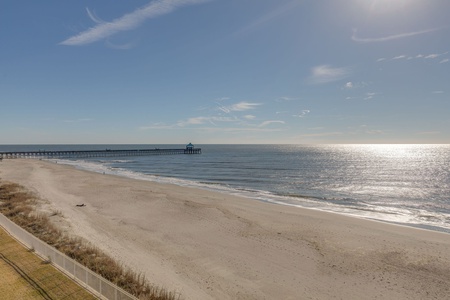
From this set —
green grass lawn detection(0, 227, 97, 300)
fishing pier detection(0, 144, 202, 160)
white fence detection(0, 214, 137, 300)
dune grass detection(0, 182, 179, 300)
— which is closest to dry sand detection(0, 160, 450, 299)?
dune grass detection(0, 182, 179, 300)

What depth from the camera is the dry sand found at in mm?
12125

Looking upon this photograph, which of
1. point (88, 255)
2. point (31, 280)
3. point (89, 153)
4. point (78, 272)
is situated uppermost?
point (89, 153)

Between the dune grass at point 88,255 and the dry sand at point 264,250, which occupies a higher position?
the dune grass at point 88,255

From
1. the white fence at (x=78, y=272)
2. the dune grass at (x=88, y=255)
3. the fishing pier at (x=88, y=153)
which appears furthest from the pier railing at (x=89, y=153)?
the white fence at (x=78, y=272)

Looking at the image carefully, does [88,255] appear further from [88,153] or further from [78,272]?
[88,153]

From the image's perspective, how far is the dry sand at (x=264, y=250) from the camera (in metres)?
12.1

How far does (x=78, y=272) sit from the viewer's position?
9.73 meters

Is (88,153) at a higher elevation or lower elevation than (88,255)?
higher

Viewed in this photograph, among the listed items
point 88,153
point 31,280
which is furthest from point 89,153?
point 31,280

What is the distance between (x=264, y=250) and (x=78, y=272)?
973 cm

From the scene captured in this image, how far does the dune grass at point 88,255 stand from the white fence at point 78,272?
59.4 inches

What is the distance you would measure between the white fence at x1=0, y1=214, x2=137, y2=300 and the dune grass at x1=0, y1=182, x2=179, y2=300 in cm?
151

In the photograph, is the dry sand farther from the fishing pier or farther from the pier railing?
the pier railing

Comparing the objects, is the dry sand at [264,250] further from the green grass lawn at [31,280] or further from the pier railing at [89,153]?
the pier railing at [89,153]
